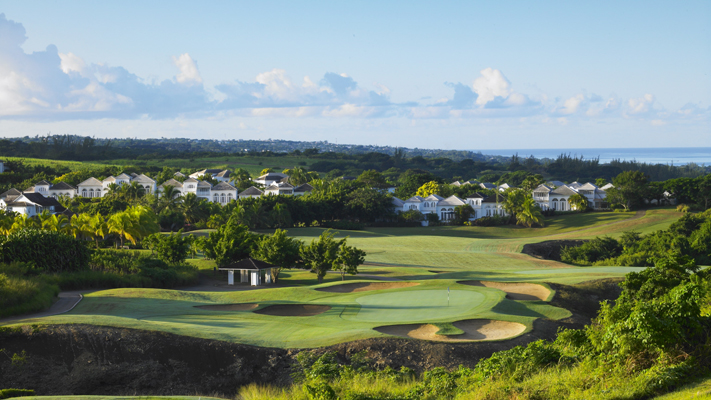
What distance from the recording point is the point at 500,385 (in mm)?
12977

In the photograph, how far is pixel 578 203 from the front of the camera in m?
96.9

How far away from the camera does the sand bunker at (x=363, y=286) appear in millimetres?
35344

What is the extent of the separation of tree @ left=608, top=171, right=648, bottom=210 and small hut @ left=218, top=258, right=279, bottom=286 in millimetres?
72920

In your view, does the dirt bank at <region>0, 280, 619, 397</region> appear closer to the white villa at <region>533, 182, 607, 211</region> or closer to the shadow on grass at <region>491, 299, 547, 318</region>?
the shadow on grass at <region>491, 299, 547, 318</region>

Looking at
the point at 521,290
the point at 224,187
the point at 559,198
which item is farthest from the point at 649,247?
the point at 224,187

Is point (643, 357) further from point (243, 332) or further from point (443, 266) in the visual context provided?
point (443, 266)

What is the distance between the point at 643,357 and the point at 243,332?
43.5 feet

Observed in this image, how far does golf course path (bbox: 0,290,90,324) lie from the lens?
913 inches

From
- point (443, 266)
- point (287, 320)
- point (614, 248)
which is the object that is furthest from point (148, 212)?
point (614, 248)

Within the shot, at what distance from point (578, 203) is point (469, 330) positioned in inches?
3217

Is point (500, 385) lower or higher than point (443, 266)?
higher

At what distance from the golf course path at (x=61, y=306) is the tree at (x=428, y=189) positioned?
282 ft

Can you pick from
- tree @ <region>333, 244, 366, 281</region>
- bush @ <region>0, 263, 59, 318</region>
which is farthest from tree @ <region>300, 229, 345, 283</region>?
bush @ <region>0, 263, 59, 318</region>

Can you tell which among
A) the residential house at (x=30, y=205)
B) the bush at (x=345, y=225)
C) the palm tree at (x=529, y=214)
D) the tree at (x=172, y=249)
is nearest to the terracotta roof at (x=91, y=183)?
the residential house at (x=30, y=205)
